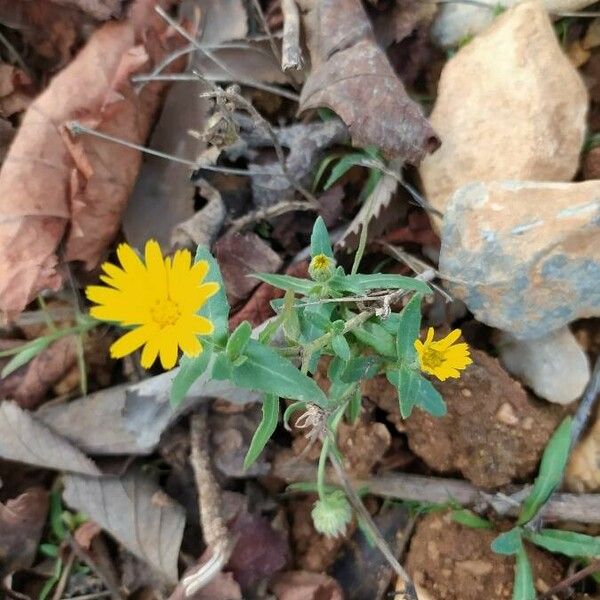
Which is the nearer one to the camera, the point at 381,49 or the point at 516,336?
the point at 516,336

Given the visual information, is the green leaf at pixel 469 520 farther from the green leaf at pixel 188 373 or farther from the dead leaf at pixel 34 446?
the dead leaf at pixel 34 446

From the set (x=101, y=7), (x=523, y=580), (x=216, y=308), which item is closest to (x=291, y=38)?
(x=101, y=7)

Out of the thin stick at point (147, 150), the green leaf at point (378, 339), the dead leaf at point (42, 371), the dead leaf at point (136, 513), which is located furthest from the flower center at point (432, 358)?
the dead leaf at point (42, 371)

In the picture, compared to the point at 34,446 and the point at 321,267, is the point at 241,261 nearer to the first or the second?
the point at 321,267

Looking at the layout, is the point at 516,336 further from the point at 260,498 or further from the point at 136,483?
the point at 136,483

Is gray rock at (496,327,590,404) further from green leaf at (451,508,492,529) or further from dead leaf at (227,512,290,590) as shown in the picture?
dead leaf at (227,512,290,590)

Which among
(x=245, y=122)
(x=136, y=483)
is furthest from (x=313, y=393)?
(x=245, y=122)

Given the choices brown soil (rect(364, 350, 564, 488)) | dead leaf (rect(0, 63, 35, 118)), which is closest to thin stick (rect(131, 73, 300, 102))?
dead leaf (rect(0, 63, 35, 118))

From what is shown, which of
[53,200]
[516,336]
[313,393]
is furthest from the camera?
[53,200]
